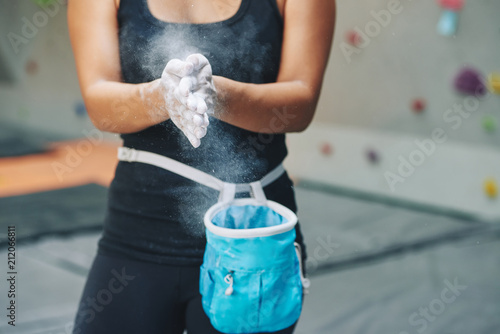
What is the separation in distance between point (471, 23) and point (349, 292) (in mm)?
1218

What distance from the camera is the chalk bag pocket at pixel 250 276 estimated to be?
68 centimetres

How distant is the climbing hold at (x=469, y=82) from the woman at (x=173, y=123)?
1.91m

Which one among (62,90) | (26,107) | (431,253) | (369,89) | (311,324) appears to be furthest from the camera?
(26,107)

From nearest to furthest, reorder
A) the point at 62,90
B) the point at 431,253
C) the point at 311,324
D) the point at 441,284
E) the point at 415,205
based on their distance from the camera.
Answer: the point at 311,324 < the point at 441,284 < the point at 431,253 < the point at 415,205 < the point at 62,90

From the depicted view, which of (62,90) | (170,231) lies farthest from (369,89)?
(62,90)

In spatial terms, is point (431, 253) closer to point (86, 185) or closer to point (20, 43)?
point (86, 185)

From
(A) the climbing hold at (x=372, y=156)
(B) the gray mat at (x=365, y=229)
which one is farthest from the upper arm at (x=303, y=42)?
(A) the climbing hold at (x=372, y=156)

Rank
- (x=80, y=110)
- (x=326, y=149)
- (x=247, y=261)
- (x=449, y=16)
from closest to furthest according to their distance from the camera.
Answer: (x=247, y=261), (x=326, y=149), (x=449, y=16), (x=80, y=110)

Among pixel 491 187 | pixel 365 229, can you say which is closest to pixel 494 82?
pixel 491 187

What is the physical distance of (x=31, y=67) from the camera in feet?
14.9

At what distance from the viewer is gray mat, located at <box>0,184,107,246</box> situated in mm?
2473

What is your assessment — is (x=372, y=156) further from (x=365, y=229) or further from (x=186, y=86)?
(x=186, y=86)

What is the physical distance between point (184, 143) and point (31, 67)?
4174 millimetres

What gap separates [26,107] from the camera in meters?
5.19
